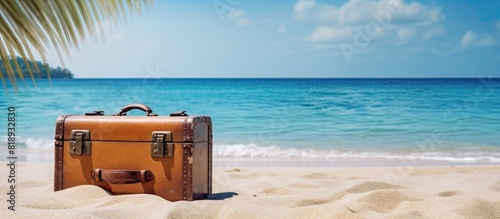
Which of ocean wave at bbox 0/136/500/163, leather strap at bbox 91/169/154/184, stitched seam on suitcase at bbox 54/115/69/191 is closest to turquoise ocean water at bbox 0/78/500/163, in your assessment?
ocean wave at bbox 0/136/500/163

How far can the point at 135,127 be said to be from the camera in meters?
3.91

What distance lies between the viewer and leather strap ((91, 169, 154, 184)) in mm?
3900

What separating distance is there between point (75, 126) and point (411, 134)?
10.3m

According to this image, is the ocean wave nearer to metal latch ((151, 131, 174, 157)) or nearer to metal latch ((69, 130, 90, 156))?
metal latch ((69, 130, 90, 156))

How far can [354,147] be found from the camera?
10.6 metres

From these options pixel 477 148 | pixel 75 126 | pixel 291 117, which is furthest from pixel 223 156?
pixel 291 117

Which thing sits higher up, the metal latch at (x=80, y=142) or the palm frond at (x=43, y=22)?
the palm frond at (x=43, y=22)

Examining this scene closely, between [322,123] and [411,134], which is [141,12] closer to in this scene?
[411,134]

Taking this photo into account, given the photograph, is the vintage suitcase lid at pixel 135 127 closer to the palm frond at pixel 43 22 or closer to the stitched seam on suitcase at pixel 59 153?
the stitched seam on suitcase at pixel 59 153

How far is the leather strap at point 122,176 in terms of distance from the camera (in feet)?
12.8

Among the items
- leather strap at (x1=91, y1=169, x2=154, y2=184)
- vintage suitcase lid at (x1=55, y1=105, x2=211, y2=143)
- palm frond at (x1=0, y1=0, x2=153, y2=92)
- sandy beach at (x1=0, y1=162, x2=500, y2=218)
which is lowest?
sandy beach at (x1=0, y1=162, x2=500, y2=218)

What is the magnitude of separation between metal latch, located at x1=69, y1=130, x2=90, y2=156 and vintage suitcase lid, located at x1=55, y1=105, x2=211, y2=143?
0.02 metres

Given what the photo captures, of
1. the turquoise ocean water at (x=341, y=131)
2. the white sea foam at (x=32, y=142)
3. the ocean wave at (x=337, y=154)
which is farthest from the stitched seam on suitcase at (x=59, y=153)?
the white sea foam at (x=32, y=142)

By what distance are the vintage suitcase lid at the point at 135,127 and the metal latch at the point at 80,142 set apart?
21mm
